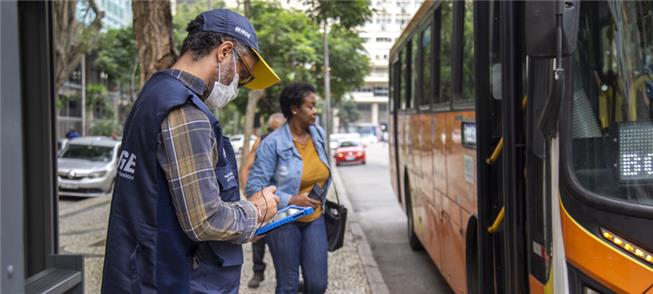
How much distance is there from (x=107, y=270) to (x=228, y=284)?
41 centimetres

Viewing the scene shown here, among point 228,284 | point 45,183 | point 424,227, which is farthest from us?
point 424,227

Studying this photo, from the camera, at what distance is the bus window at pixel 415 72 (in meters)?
7.69

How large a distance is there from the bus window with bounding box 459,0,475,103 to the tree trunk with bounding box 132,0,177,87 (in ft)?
11.0

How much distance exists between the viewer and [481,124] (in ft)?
12.8

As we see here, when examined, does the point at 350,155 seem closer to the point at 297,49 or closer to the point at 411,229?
the point at 297,49

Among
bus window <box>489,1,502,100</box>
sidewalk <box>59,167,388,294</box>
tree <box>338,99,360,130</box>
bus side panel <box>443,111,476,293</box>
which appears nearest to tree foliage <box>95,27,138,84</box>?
sidewalk <box>59,167,388,294</box>

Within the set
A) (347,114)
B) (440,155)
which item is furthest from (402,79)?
(347,114)

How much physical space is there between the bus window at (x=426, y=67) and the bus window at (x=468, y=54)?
144 centimetres

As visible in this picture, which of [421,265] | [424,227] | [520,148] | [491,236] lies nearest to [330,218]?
[491,236]

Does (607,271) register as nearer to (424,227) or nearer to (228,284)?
(228,284)

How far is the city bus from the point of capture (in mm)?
2627

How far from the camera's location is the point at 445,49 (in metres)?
5.89

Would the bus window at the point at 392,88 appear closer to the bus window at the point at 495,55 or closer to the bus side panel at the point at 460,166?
the bus side panel at the point at 460,166

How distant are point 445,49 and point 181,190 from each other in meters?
4.15
